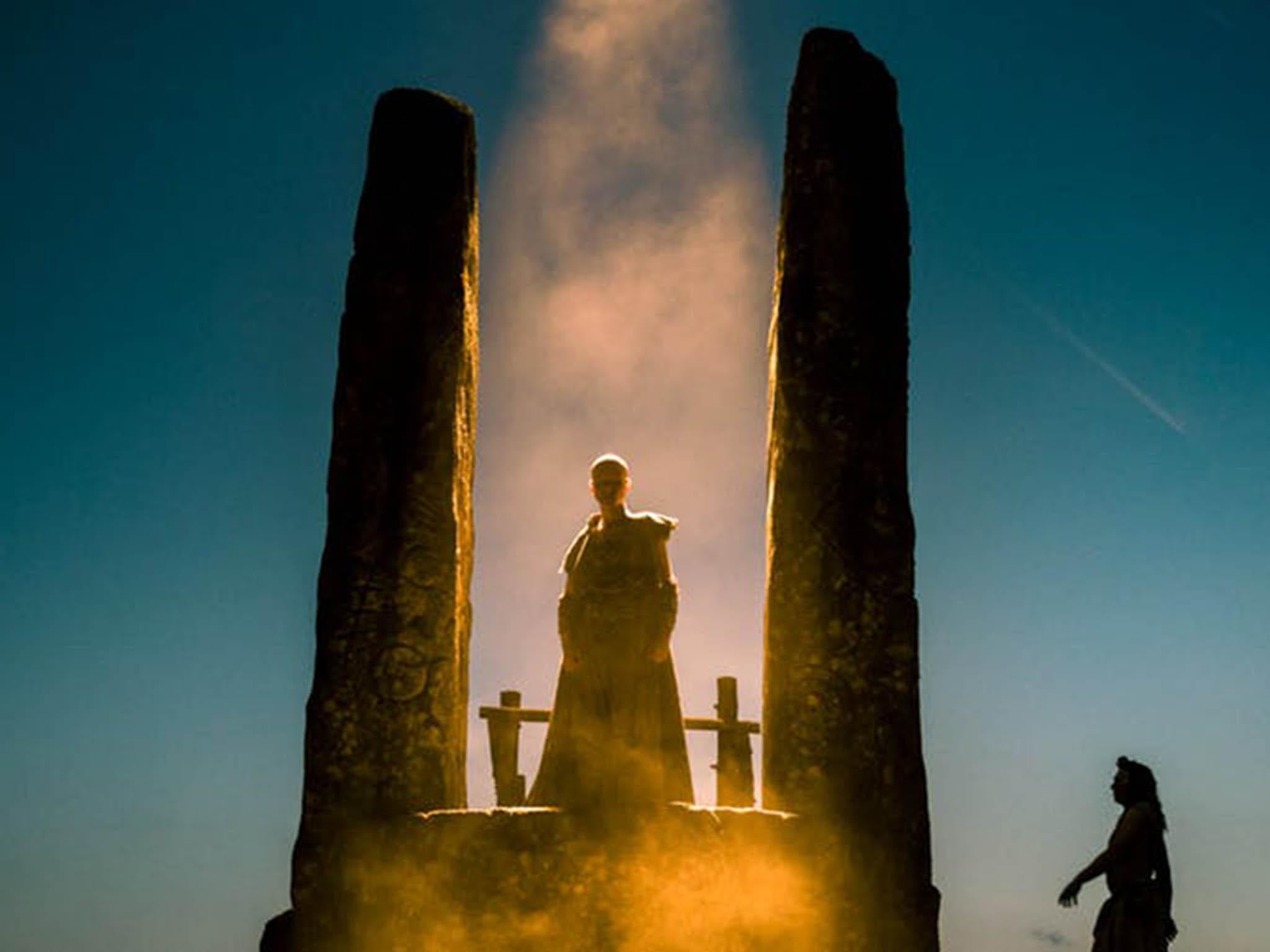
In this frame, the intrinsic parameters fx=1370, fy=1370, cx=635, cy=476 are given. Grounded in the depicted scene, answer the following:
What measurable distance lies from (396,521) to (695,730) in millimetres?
4500

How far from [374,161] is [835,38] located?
2677 mm

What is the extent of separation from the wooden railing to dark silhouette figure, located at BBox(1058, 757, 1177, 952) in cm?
333

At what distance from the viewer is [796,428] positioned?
7094 millimetres

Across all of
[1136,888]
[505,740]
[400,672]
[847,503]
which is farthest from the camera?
[505,740]

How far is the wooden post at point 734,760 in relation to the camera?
10531 mm

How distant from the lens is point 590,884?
626cm

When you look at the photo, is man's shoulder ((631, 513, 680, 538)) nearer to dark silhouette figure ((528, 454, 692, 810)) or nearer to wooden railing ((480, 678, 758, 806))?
dark silhouette figure ((528, 454, 692, 810))

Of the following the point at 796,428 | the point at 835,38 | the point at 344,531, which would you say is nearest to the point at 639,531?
the point at 796,428

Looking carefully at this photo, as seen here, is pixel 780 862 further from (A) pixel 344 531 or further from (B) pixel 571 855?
(A) pixel 344 531

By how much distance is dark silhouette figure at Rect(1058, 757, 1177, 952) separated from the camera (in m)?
7.34

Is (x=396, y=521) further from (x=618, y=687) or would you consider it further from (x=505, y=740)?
(x=505, y=740)

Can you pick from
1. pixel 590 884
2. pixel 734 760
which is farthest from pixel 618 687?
pixel 734 760

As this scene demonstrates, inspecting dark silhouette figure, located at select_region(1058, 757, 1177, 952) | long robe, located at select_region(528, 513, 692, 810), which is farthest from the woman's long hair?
long robe, located at select_region(528, 513, 692, 810)

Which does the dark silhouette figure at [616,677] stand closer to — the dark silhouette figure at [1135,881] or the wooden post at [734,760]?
the dark silhouette figure at [1135,881]
